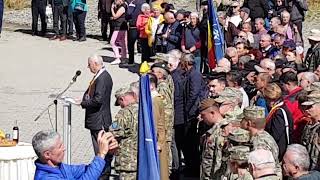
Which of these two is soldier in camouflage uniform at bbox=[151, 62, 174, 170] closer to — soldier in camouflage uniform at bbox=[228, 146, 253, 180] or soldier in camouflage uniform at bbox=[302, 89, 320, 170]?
soldier in camouflage uniform at bbox=[302, 89, 320, 170]

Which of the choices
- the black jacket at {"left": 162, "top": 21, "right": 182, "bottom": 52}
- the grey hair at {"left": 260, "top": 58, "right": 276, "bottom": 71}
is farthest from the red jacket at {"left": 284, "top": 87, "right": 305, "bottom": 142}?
the black jacket at {"left": 162, "top": 21, "right": 182, "bottom": 52}

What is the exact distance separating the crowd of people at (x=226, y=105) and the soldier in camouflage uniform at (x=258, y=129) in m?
0.01

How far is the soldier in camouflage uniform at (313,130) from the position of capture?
30.6 feet

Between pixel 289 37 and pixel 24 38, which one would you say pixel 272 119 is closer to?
pixel 289 37

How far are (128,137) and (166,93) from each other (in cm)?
142

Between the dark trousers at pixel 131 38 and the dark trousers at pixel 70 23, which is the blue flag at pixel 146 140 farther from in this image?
the dark trousers at pixel 70 23

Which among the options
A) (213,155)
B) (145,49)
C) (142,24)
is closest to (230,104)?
(213,155)

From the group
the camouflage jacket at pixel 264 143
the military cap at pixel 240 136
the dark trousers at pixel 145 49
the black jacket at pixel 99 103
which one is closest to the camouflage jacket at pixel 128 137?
the black jacket at pixel 99 103

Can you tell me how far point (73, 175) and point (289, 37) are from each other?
9.25 metres

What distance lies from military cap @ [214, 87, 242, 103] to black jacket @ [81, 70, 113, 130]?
1977 mm

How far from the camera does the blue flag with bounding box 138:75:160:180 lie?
9961 mm

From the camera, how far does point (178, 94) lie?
13266 mm

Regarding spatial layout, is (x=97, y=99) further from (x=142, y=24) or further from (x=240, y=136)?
(x=142, y=24)

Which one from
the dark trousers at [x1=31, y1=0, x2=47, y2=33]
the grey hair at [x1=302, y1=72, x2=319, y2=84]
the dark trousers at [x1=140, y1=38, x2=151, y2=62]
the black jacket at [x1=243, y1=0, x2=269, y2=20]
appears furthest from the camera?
the dark trousers at [x1=31, y1=0, x2=47, y2=33]
